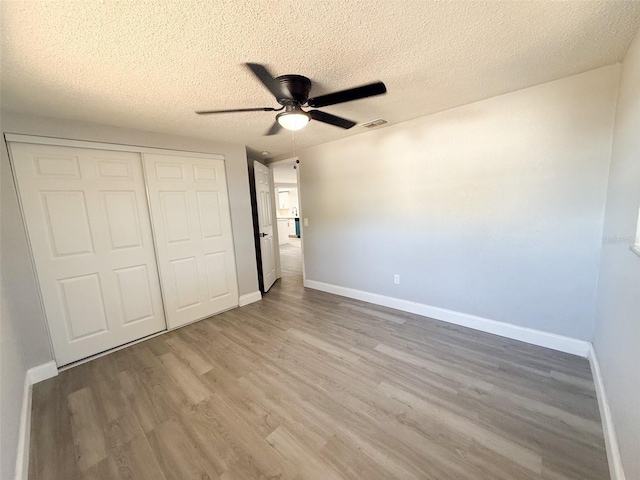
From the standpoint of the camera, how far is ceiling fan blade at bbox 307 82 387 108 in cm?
143

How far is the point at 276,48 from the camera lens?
141 centimetres

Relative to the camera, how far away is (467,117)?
2385 millimetres

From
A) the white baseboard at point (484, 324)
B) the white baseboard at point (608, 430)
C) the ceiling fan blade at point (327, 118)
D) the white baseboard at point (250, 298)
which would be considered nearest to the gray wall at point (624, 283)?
the white baseboard at point (608, 430)

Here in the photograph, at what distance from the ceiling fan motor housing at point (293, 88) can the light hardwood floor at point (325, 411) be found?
2105mm

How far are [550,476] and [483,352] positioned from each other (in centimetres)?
105

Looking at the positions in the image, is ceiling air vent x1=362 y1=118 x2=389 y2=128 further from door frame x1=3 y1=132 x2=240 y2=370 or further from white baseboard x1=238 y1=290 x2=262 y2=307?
white baseboard x1=238 y1=290 x2=262 y2=307

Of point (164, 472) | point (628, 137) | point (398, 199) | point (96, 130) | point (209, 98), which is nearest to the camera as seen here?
point (164, 472)

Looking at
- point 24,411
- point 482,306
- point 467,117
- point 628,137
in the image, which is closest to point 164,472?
point 24,411

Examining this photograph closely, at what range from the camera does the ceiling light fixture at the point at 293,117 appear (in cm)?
162

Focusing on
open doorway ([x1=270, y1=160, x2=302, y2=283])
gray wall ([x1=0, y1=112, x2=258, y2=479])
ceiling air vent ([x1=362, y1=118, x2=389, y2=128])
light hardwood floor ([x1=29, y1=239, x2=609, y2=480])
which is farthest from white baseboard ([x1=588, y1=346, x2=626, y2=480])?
open doorway ([x1=270, y1=160, x2=302, y2=283])

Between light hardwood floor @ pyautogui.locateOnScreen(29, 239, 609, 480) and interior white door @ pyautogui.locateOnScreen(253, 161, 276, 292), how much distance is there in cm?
160

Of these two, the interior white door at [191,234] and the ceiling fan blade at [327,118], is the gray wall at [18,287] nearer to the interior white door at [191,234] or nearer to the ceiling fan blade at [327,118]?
the interior white door at [191,234]

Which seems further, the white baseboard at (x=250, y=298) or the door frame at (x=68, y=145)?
the white baseboard at (x=250, y=298)

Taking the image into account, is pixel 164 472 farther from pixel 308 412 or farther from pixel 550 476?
pixel 550 476
